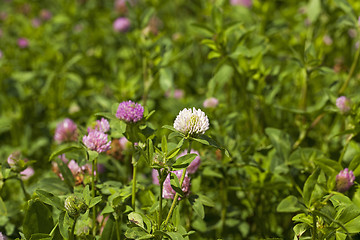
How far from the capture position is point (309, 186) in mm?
1153

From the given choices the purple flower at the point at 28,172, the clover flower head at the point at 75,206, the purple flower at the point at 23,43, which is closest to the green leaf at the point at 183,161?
the clover flower head at the point at 75,206

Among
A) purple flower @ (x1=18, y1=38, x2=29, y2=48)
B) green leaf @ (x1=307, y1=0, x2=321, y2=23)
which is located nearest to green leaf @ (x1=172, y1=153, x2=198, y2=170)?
green leaf @ (x1=307, y1=0, x2=321, y2=23)

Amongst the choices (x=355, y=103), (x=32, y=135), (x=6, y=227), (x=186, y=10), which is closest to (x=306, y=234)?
(x=355, y=103)

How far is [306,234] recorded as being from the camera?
4.39ft

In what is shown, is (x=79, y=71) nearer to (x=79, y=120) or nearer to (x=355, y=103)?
(x=79, y=120)

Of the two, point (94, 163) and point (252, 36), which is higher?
point (252, 36)

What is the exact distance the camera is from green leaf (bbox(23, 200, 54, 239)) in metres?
1.14

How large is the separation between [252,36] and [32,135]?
Result: 1293 mm

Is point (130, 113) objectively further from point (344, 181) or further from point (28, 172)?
point (28, 172)

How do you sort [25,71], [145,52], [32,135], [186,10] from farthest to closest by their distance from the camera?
[186,10]
[25,71]
[32,135]
[145,52]

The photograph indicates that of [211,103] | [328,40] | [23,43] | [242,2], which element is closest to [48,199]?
[211,103]

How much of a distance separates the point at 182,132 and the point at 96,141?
0.96ft

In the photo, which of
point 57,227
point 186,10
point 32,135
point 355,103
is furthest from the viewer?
point 186,10

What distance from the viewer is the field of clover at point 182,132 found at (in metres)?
1.13
